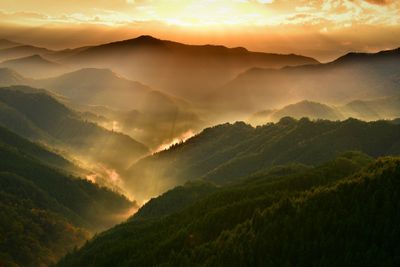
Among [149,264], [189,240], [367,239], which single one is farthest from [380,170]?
[149,264]

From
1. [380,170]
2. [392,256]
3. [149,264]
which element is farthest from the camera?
[149,264]

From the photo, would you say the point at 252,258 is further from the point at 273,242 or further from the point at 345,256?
the point at 345,256

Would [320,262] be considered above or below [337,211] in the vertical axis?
below

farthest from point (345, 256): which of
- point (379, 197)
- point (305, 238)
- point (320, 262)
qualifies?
point (379, 197)

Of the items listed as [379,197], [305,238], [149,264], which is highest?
[379,197]

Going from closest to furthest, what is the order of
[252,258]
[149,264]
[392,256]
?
[392,256] < [252,258] < [149,264]

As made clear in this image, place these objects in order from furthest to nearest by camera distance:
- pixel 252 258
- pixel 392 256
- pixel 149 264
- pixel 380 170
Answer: pixel 149 264
pixel 380 170
pixel 252 258
pixel 392 256

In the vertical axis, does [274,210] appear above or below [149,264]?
above

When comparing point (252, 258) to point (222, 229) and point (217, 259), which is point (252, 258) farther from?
point (222, 229)

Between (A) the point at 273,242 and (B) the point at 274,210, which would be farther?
(B) the point at 274,210
